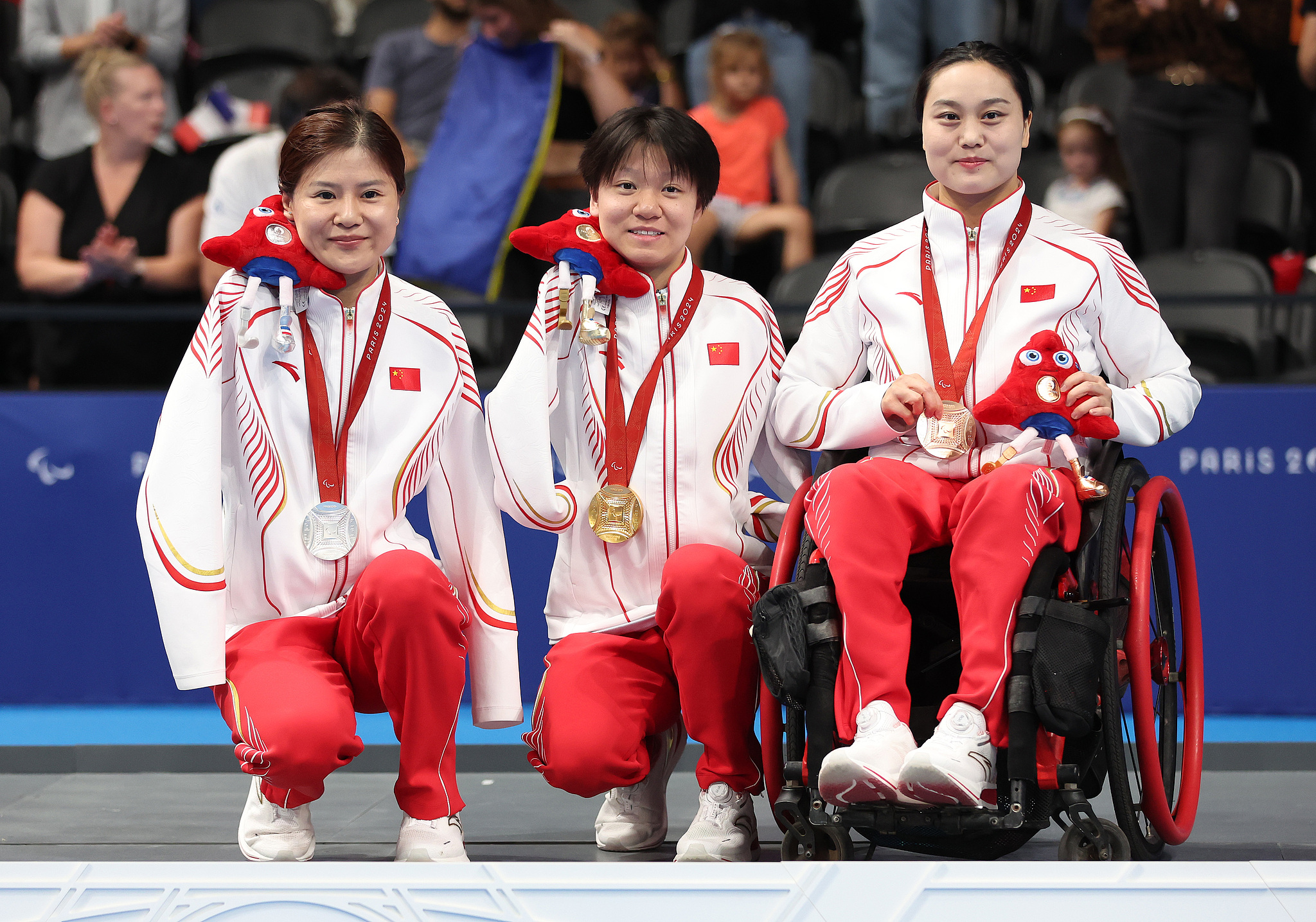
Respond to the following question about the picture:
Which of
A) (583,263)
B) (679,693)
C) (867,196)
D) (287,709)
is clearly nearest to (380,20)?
(867,196)

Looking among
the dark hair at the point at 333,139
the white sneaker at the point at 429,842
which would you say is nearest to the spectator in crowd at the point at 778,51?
the dark hair at the point at 333,139

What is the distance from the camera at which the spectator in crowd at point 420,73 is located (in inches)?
217

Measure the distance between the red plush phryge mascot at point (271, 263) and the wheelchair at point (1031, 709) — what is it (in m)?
0.94

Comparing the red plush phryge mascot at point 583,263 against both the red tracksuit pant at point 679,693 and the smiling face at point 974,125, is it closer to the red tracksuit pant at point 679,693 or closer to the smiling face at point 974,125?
the red tracksuit pant at point 679,693

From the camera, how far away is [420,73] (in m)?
5.53

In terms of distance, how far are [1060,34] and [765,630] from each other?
4543mm

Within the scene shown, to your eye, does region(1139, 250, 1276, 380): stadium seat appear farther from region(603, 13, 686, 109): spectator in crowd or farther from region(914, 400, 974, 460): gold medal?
region(914, 400, 974, 460): gold medal

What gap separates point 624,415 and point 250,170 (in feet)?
8.80

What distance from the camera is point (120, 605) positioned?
172 inches

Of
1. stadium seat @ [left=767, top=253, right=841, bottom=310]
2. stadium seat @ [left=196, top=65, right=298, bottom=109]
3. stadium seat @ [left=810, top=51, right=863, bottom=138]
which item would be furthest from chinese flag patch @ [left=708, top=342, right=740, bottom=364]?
stadium seat @ [left=196, top=65, right=298, bottom=109]

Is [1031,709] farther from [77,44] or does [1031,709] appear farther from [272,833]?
[77,44]

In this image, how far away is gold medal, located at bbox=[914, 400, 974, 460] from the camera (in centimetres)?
256
